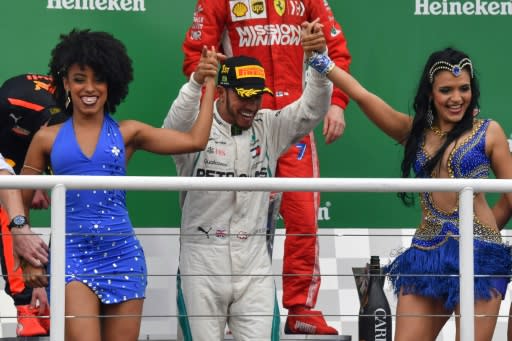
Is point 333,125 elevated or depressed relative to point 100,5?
depressed

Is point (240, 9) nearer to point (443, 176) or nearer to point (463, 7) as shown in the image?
point (463, 7)

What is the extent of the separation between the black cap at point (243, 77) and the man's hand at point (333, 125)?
0.50 metres

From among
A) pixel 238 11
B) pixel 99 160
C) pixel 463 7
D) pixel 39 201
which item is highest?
pixel 463 7

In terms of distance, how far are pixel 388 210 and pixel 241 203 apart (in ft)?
5.55

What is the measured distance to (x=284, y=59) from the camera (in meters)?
7.23

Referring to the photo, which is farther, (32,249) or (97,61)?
(97,61)

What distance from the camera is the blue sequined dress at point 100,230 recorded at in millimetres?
5660

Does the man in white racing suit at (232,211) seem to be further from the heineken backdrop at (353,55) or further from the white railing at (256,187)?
the heineken backdrop at (353,55)

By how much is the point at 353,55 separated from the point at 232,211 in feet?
6.04

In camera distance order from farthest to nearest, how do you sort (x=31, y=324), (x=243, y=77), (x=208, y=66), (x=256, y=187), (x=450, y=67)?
(x=31, y=324) < (x=243, y=77) < (x=208, y=66) < (x=450, y=67) < (x=256, y=187)

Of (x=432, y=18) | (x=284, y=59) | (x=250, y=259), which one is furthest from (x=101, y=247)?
(x=432, y=18)

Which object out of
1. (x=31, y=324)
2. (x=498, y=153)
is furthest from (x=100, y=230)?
(x=498, y=153)

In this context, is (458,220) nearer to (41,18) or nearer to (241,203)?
(241,203)

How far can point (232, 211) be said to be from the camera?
6.25m
